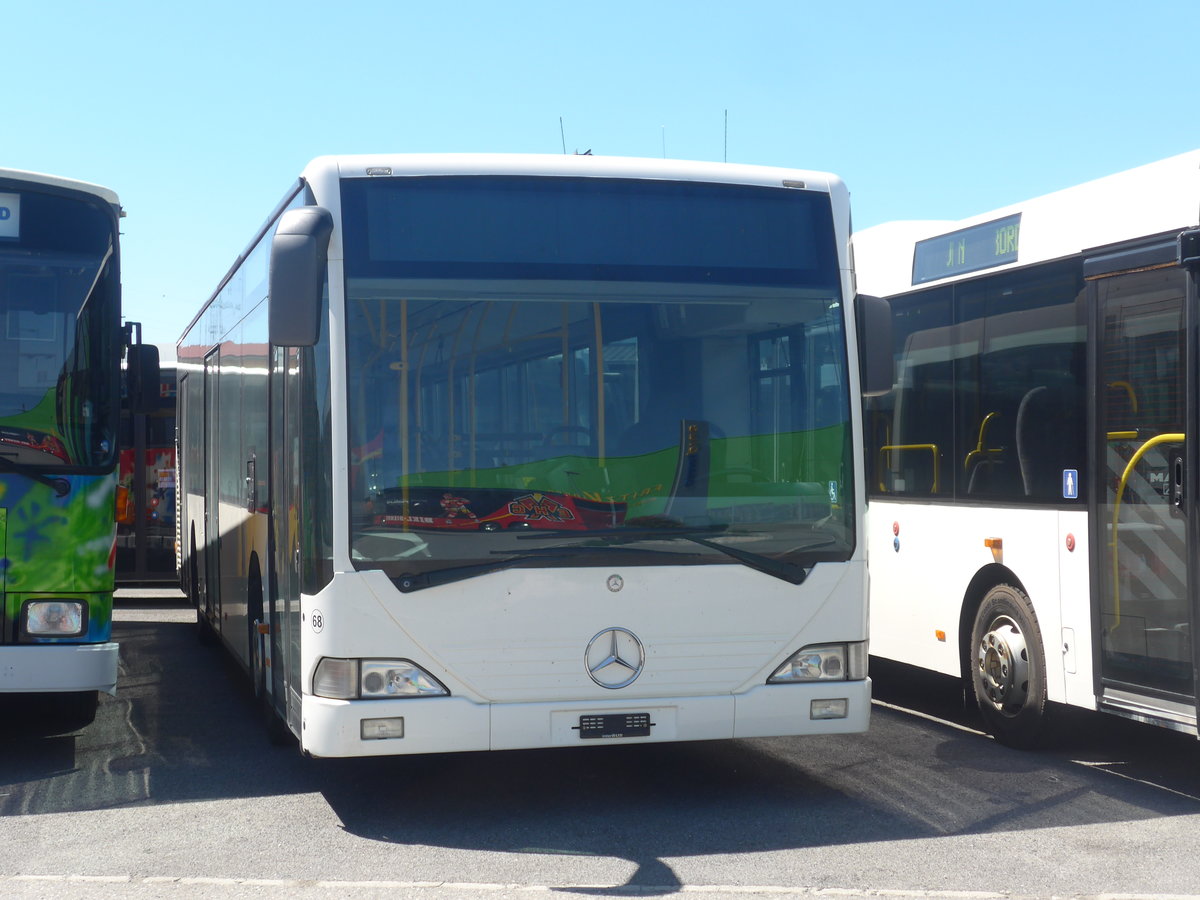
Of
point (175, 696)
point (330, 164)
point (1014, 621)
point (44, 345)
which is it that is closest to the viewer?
point (330, 164)

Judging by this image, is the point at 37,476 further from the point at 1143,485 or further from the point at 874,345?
the point at 1143,485

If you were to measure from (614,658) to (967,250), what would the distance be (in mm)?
4001

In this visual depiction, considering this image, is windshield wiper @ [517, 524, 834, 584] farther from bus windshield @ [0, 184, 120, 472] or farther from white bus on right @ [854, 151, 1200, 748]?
bus windshield @ [0, 184, 120, 472]

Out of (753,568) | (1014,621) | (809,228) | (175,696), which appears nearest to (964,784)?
(1014,621)

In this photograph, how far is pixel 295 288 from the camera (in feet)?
20.9

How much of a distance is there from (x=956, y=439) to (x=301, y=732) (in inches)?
176

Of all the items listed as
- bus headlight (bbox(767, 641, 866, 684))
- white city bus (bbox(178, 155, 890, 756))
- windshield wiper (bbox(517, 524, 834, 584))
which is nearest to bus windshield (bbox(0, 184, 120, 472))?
white city bus (bbox(178, 155, 890, 756))

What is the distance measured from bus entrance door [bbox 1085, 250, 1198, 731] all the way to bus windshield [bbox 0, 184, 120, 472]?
523cm

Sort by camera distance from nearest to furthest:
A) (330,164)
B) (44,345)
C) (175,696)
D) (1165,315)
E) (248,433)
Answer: (330,164), (1165,315), (44,345), (248,433), (175,696)

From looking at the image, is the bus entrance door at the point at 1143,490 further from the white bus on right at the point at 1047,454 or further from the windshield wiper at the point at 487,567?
the windshield wiper at the point at 487,567

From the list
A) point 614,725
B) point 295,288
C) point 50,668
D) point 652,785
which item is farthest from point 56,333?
point 652,785

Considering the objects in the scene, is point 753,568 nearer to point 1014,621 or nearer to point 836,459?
point 836,459

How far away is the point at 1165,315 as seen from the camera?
7.32m

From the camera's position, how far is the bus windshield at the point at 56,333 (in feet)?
25.6
